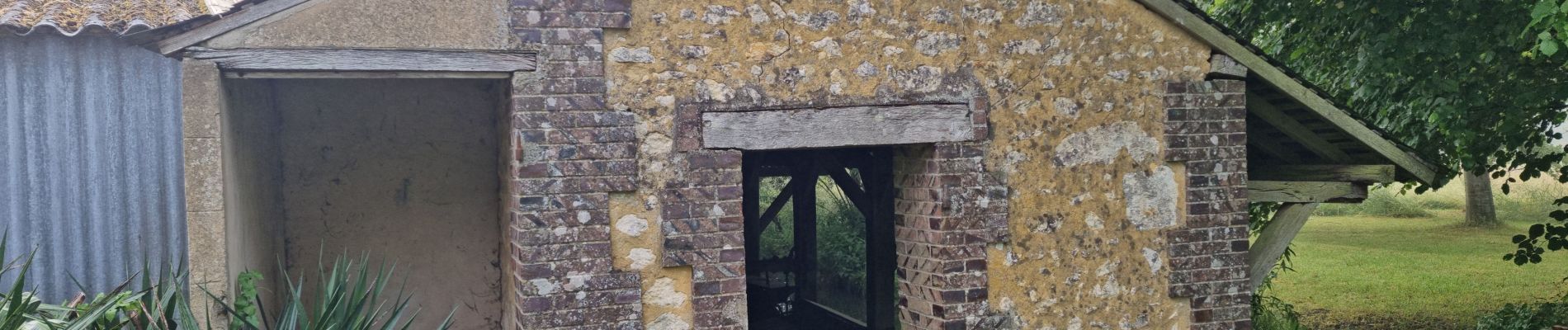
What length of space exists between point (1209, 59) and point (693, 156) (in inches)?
103

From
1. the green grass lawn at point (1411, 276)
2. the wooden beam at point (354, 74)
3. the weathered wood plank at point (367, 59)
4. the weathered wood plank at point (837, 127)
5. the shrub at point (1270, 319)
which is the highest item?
the weathered wood plank at point (367, 59)

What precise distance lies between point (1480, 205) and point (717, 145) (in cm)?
1550

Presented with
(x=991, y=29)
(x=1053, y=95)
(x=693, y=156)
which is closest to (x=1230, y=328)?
(x=1053, y=95)

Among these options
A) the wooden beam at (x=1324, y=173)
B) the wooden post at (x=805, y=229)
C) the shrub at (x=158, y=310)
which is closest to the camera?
the shrub at (x=158, y=310)

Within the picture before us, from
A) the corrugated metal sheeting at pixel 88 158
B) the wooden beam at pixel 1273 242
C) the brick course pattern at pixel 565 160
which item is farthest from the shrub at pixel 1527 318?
the corrugated metal sheeting at pixel 88 158

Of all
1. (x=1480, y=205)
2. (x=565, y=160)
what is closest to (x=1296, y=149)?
(x=565, y=160)

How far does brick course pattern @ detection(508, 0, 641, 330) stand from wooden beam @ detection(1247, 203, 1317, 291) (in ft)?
11.2

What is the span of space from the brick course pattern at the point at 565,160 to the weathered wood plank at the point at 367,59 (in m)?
0.13

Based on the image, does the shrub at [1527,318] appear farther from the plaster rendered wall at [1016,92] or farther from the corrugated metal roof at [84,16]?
the corrugated metal roof at [84,16]

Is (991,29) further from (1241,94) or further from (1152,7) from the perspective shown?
(1241,94)

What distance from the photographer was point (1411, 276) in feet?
42.1

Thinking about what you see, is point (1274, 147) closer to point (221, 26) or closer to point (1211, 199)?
point (1211, 199)

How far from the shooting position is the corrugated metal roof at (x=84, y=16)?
463 centimetres

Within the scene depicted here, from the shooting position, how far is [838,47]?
14.9ft
